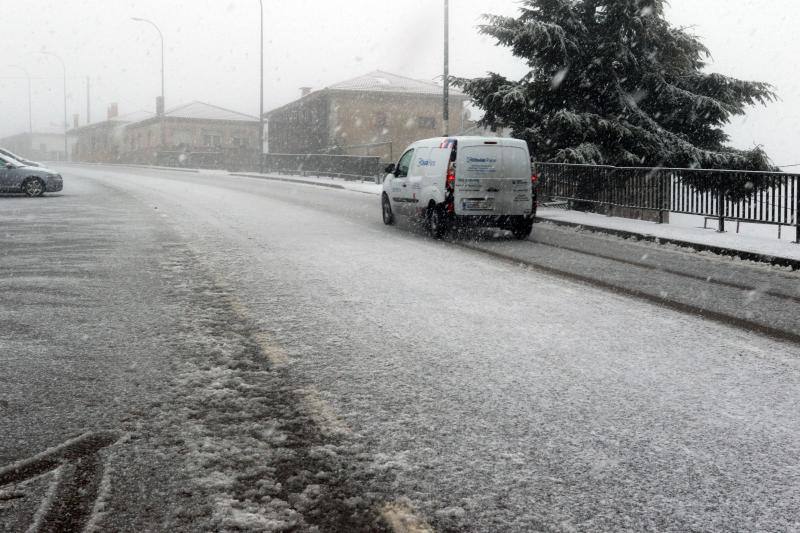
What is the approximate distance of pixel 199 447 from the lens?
377cm

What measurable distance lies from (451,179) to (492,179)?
724mm

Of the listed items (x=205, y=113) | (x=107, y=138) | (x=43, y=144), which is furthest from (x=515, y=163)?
(x=43, y=144)

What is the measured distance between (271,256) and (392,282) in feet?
8.58

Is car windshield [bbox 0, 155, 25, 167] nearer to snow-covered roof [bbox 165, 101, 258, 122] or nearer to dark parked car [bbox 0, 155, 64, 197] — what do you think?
dark parked car [bbox 0, 155, 64, 197]

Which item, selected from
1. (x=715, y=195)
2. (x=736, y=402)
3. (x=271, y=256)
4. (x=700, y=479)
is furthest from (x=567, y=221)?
(x=700, y=479)

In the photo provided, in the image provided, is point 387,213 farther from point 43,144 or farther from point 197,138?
point 43,144

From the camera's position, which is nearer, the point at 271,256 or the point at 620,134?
the point at 271,256

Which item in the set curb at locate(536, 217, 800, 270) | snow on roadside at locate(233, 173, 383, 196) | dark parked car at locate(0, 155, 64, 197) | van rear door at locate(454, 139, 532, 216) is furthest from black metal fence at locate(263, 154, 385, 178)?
van rear door at locate(454, 139, 532, 216)

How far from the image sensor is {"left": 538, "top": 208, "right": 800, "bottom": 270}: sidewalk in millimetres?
11930

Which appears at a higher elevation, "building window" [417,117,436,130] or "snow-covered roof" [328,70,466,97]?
"snow-covered roof" [328,70,466,97]

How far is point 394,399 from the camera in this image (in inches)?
179

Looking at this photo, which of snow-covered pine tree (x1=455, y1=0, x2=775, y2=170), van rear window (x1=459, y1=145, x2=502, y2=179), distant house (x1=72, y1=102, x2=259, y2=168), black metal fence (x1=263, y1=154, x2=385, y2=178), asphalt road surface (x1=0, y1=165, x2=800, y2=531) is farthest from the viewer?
distant house (x1=72, y1=102, x2=259, y2=168)

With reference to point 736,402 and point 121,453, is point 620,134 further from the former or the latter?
point 121,453

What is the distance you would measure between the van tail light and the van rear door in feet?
0.17
